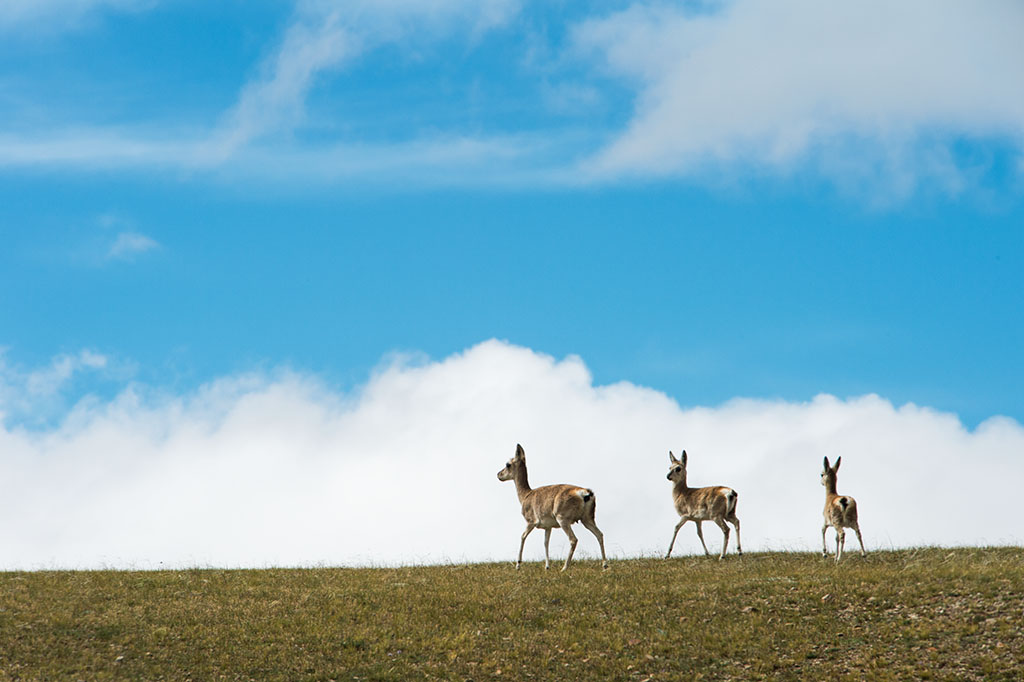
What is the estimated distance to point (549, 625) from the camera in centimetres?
2409

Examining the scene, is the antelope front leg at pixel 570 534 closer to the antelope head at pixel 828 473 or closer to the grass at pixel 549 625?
the grass at pixel 549 625

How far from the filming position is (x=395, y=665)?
74.0 ft

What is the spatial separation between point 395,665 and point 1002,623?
1221cm

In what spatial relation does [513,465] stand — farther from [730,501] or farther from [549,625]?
[549,625]

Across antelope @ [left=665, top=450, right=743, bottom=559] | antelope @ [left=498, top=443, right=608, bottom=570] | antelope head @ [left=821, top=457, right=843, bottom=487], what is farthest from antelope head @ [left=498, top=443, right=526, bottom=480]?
antelope head @ [left=821, top=457, right=843, bottom=487]

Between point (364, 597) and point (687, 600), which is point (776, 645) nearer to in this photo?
point (687, 600)

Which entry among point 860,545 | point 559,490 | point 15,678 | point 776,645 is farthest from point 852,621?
point 15,678

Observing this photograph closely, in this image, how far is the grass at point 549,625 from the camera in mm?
22062

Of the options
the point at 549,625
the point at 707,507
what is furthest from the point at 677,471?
the point at 549,625

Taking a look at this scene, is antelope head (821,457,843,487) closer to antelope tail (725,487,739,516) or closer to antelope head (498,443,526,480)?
antelope tail (725,487,739,516)

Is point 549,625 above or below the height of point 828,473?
below

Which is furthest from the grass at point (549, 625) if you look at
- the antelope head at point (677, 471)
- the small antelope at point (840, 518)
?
the antelope head at point (677, 471)

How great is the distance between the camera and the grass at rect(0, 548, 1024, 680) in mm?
22062

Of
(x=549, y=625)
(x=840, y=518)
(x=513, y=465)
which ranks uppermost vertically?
(x=513, y=465)
